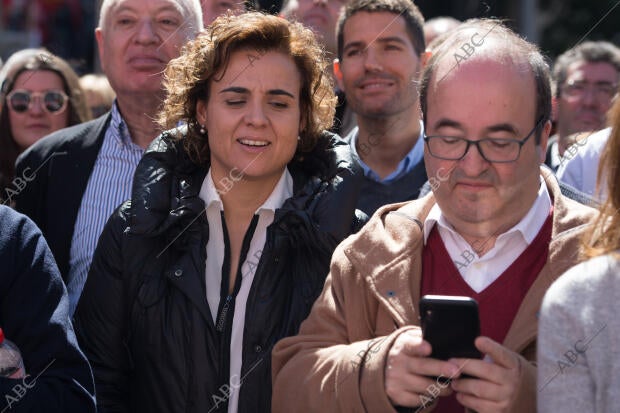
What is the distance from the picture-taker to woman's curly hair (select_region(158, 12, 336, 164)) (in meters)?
3.47

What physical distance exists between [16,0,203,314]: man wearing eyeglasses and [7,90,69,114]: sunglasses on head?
75cm

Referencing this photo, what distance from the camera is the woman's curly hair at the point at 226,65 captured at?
11.4 feet

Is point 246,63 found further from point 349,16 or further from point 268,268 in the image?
point 349,16

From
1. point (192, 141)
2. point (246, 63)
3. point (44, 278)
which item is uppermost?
point (246, 63)

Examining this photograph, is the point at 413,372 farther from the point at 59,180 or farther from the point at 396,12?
the point at 396,12

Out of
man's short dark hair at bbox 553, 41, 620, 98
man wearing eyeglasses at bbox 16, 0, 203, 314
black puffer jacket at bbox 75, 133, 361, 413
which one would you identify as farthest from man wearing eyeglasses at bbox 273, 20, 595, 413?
man's short dark hair at bbox 553, 41, 620, 98

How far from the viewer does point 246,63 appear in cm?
346

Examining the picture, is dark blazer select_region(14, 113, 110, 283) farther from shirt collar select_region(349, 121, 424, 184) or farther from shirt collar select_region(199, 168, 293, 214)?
shirt collar select_region(349, 121, 424, 184)

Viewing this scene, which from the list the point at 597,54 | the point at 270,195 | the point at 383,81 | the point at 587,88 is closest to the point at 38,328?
the point at 270,195

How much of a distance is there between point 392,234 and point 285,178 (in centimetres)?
78

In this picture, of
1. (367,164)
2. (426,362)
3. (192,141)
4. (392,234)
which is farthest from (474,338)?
(367,164)

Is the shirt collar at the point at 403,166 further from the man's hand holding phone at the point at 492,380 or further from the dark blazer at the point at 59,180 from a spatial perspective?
the man's hand holding phone at the point at 492,380

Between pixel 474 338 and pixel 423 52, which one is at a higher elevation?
pixel 423 52

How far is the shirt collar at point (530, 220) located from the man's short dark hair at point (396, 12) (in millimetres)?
2313
